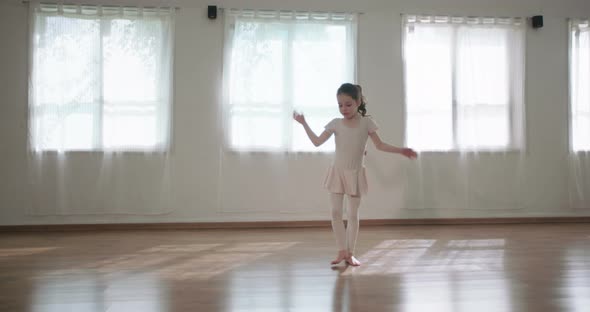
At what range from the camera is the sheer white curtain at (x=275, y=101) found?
4.48 m

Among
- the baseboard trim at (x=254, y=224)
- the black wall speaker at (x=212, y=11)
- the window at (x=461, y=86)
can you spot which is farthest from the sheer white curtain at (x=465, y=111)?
the black wall speaker at (x=212, y=11)

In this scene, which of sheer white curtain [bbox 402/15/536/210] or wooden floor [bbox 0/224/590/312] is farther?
sheer white curtain [bbox 402/15/536/210]

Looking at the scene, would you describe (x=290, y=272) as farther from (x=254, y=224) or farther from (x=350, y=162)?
(x=254, y=224)

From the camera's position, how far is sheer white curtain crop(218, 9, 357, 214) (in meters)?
4.48

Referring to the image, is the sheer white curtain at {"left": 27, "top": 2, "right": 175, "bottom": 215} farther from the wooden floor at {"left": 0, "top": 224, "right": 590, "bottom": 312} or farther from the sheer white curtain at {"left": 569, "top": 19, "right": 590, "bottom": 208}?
the sheer white curtain at {"left": 569, "top": 19, "right": 590, "bottom": 208}

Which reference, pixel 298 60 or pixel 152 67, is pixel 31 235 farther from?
pixel 298 60

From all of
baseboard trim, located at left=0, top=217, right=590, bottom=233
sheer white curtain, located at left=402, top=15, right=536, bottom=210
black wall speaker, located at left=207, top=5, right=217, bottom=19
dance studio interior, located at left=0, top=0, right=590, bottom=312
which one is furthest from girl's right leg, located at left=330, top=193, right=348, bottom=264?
black wall speaker, located at left=207, top=5, right=217, bottom=19

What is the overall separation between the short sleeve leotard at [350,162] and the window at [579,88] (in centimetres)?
328

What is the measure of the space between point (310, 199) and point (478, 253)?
1.82 m

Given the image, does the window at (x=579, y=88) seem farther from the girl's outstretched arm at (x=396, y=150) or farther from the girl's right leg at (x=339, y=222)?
the girl's right leg at (x=339, y=222)

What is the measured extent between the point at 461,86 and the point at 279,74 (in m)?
1.88

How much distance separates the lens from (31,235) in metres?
4.00

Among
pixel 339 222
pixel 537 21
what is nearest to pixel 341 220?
pixel 339 222

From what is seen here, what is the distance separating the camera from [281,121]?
4504 millimetres
